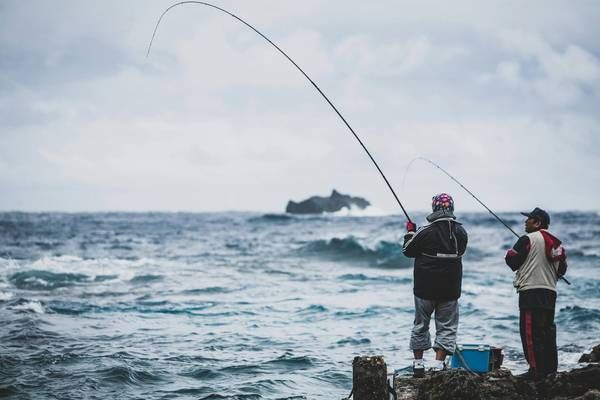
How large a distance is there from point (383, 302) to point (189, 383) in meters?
7.00

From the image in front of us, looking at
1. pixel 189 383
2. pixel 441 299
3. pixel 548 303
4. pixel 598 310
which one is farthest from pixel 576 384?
pixel 598 310

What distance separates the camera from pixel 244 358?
7883mm

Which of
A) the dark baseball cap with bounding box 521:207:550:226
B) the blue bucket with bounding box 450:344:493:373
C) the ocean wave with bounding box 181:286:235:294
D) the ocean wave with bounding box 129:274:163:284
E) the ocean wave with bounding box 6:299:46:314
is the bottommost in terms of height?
the ocean wave with bounding box 6:299:46:314

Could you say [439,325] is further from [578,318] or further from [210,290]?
[210,290]

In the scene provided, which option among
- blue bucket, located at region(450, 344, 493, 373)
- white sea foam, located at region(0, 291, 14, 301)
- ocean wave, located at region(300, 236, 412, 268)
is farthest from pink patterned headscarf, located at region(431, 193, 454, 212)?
ocean wave, located at region(300, 236, 412, 268)

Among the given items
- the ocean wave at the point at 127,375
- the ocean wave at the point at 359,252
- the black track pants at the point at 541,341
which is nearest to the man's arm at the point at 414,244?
the black track pants at the point at 541,341

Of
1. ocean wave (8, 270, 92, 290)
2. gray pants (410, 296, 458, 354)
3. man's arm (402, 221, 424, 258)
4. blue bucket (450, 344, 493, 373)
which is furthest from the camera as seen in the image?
ocean wave (8, 270, 92, 290)

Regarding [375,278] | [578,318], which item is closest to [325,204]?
[375,278]

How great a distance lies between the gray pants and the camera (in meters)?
5.23

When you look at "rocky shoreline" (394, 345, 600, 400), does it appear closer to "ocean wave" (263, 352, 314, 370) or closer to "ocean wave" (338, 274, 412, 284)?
"ocean wave" (263, 352, 314, 370)

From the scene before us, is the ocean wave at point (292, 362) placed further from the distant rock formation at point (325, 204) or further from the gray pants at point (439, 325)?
the distant rock formation at point (325, 204)

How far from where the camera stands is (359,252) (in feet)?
82.8

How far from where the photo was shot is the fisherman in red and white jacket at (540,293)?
5.16 m

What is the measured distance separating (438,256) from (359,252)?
66.4 feet
